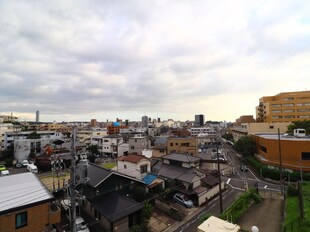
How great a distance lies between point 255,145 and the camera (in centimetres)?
4378

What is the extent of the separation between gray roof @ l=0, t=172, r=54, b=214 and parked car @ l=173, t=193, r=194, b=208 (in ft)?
51.2

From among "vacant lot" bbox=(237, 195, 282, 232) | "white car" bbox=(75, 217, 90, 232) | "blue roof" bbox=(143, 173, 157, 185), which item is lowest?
"white car" bbox=(75, 217, 90, 232)

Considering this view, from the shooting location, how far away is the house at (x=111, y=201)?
16.9m

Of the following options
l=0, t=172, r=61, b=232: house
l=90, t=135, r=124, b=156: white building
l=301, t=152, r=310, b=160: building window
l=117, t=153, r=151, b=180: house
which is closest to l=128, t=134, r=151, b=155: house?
l=90, t=135, r=124, b=156: white building

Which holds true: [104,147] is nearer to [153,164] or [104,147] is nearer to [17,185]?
[153,164]

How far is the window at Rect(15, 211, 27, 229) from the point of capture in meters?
13.5

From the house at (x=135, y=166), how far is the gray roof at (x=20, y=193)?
13.4m

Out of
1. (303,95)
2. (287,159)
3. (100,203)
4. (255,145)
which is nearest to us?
(100,203)

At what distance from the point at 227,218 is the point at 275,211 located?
20.1 feet

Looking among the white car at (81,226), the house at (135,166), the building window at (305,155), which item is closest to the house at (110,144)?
the house at (135,166)

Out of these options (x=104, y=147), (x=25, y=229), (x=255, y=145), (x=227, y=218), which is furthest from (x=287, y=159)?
(x=104, y=147)

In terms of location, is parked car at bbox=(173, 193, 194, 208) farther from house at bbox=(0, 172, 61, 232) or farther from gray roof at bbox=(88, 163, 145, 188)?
house at bbox=(0, 172, 61, 232)

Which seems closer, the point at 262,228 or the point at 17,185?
the point at 262,228

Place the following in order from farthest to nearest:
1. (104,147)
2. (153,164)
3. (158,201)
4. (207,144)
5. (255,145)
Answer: (207,144) < (104,147) < (255,145) < (153,164) < (158,201)
